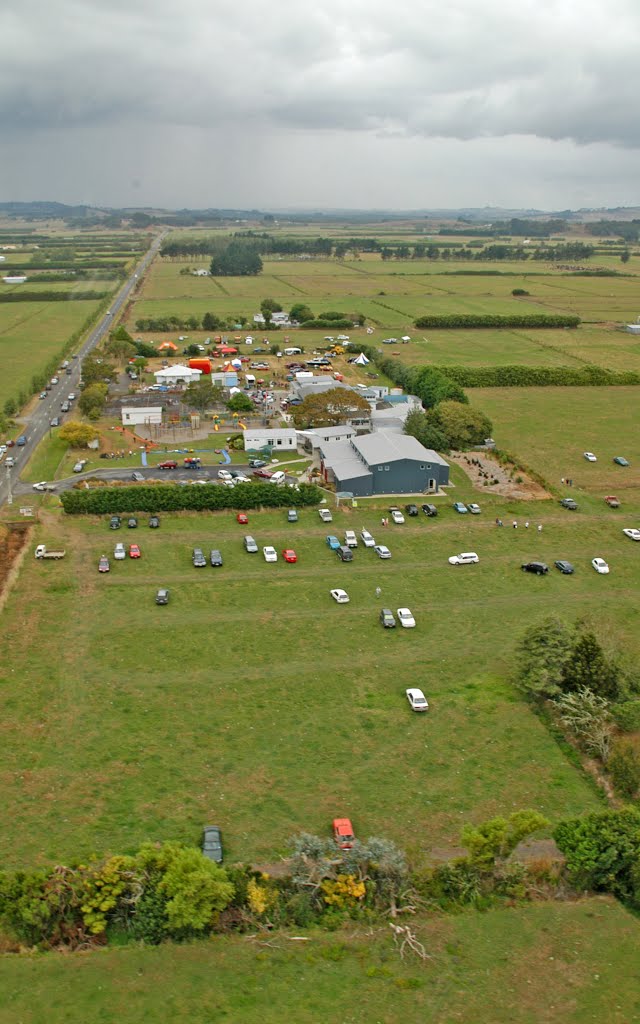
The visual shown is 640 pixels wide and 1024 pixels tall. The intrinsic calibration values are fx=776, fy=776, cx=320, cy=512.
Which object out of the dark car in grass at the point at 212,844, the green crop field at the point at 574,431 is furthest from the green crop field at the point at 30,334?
the dark car in grass at the point at 212,844

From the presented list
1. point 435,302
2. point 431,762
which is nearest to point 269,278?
point 435,302

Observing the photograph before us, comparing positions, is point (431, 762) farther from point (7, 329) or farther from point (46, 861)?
point (7, 329)

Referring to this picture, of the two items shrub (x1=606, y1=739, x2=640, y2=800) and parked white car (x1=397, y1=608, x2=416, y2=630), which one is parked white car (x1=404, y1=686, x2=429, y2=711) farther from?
shrub (x1=606, y1=739, x2=640, y2=800)

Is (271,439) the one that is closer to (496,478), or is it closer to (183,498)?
(183,498)

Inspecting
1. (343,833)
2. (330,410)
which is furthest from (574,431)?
(343,833)

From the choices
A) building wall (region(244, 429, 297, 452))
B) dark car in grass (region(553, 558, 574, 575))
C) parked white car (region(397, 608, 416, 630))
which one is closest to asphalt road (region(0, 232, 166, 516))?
building wall (region(244, 429, 297, 452))

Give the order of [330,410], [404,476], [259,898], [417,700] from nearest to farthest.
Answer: [259,898]
[417,700]
[404,476]
[330,410]
